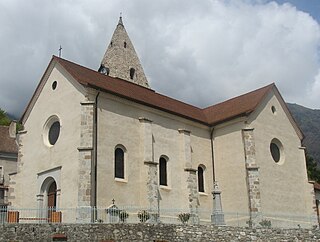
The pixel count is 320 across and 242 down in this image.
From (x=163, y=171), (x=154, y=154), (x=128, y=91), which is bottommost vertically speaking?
(x=163, y=171)

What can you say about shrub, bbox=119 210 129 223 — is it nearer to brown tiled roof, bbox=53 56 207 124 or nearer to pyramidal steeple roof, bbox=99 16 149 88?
brown tiled roof, bbox=53 56 207 124

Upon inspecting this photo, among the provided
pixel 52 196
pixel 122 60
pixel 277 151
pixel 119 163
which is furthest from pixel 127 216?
pixel 122 60

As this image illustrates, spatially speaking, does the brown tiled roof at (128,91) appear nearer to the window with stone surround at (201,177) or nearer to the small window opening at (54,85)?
the small window opening at (54,85)

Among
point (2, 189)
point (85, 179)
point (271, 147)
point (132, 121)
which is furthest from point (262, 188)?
point (2, 189)

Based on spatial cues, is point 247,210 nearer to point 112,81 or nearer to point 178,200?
point 178,200

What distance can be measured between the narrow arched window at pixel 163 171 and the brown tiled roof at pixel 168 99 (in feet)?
11.4

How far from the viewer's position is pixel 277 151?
34.2 meters

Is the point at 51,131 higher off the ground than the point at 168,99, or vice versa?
the point at 168,99

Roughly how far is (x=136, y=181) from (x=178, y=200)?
3665 mm

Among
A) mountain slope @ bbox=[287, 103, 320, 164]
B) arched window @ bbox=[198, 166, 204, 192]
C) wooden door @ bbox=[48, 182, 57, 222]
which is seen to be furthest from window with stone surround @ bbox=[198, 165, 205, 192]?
mountain slope @ bbox=[287, 103, 320, 164]

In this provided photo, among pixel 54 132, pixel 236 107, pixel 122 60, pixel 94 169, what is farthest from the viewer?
pixel 122 60

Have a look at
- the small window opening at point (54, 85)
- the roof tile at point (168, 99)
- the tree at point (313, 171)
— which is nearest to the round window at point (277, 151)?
the roof tile at point (168, 99)

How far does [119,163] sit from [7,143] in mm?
25930

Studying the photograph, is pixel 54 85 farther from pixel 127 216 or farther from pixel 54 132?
pixel 127 216
